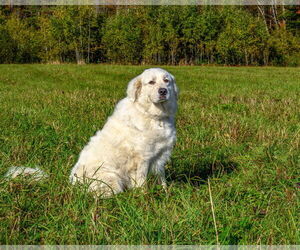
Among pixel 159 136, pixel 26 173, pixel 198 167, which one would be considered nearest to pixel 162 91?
pixel 159 136

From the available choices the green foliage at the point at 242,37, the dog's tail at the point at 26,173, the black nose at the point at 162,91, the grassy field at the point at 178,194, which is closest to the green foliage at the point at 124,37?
the green foliage at the point at 242,37

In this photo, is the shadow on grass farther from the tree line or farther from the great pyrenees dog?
the tree line

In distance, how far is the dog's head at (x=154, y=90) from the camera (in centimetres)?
370

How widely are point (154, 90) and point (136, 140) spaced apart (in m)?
0.53

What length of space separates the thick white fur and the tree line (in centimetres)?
3563

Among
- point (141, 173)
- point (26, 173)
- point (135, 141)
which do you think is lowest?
point (141, 173)

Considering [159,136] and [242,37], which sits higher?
[242,37]

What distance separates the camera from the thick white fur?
3.44 metres

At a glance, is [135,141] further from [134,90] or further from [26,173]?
[26,173]

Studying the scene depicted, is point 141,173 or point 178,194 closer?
point 178,194

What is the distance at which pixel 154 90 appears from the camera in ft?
12.2

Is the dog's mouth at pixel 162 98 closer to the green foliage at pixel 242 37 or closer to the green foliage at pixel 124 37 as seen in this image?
the green foliage at pixel 242 37

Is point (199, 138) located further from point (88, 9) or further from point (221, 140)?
point (88, 9)

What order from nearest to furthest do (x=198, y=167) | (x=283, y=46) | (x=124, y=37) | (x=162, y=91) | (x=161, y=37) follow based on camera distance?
(x=162, y=91) → (x=198, y=167) → (x=283, y=46) → (x=161, y=37) → (x=124, y=37)
